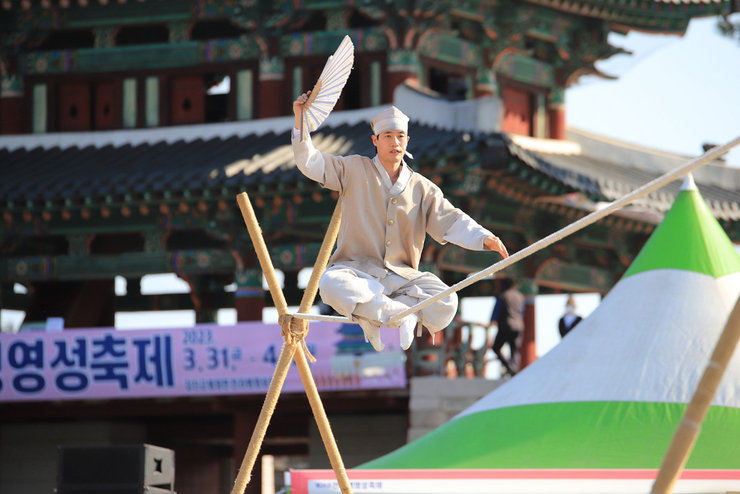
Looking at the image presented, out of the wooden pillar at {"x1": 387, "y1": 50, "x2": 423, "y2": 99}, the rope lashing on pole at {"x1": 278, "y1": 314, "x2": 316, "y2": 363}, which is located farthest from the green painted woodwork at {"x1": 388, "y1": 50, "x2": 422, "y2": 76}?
the rope lashing on pole at {"x1": 278, "y1": 314, "x2": 316, "y2": 363}

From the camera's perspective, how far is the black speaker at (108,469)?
11.0 m

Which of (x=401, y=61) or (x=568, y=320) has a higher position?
(x=401, y=61)

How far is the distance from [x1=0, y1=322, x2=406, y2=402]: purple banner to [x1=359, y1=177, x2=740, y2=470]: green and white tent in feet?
14.1

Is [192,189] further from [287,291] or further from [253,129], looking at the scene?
[287,291]

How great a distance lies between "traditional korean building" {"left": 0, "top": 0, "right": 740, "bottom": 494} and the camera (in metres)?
19.1

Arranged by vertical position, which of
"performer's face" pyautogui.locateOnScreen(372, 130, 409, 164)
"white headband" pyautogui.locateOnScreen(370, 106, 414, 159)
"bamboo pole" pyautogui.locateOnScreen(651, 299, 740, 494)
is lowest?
"bamboo pole" pyautogui.locateOnScreen(651, 299, 740, 494)

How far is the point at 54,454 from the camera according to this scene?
20375mm

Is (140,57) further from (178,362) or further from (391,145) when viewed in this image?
(391,145)

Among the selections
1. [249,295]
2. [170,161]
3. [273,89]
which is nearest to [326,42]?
[273,89]

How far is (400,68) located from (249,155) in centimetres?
242

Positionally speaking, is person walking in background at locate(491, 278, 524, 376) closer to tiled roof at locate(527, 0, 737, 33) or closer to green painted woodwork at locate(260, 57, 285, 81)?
green painted woodwork at locate(260, 57, 285, 81)

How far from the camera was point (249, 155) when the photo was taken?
19406 mm

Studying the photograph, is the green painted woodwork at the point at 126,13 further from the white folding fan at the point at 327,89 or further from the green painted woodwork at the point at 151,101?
the white folding fan at the point at 327,89

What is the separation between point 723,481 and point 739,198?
38.1ft
